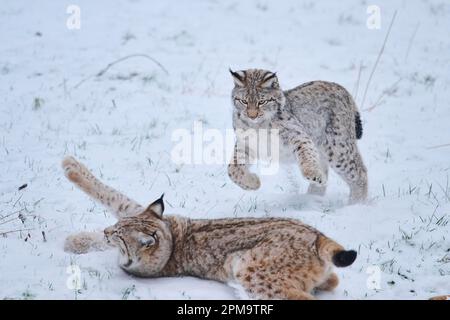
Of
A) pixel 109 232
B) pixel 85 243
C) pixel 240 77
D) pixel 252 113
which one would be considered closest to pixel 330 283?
pixel 109 232

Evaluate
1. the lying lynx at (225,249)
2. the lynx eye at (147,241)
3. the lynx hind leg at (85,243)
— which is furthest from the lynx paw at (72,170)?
the lynx eye at (147,241)

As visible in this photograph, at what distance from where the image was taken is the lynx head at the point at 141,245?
5199mm

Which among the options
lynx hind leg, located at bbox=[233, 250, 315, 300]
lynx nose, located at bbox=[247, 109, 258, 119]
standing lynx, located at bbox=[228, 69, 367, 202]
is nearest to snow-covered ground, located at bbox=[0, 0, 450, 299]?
lynx hind leg, located at bbox=[233, 250, 315, 300]

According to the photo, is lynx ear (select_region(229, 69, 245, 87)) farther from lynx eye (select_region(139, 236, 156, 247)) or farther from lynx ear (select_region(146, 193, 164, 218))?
lynx eye (select_region(139, 236, 156, 247))

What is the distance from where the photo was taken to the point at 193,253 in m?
5.29

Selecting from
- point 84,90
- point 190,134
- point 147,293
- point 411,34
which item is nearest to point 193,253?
point 147,293

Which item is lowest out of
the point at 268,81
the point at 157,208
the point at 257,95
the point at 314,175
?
the point at 157,208

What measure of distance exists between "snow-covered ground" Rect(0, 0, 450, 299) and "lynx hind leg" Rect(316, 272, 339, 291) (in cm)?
10

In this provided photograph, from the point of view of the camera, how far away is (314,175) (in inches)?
265

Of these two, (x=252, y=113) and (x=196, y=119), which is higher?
(x=252, y=113)

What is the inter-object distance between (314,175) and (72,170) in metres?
2.30

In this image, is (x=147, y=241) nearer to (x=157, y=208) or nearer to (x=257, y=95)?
(x=157, y=208)

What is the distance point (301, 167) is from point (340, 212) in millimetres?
582

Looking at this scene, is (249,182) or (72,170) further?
(249,182)
